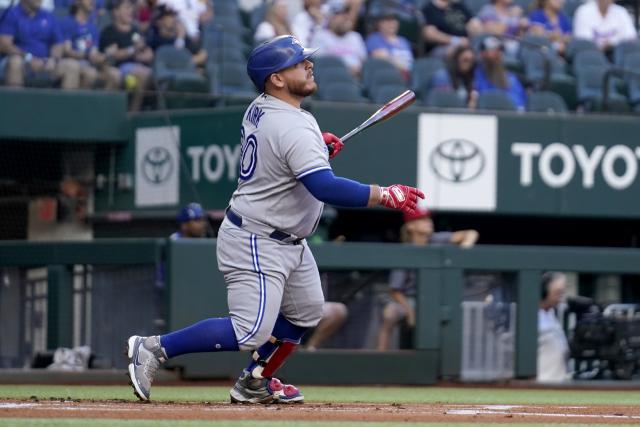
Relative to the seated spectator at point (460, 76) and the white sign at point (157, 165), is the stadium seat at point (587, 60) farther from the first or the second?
the white sign at point (157, 165)

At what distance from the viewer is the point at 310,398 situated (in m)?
7.81

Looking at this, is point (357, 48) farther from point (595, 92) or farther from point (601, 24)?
point (601, 24)

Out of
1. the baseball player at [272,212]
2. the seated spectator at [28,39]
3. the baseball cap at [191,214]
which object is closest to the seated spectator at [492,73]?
the baseball cap at [191,214]

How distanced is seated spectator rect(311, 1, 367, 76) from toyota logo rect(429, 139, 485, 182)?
3.56 ft

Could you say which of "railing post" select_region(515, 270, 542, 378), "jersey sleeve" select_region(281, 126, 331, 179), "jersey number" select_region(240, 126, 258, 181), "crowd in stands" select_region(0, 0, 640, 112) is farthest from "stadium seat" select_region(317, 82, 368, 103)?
"jersey sleeve" select_region(281, 126, 331, 179)

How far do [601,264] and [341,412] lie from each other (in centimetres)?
521

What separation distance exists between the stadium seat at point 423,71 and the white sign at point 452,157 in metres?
0.40

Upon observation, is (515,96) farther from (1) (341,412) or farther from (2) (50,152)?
(1) (341,412)

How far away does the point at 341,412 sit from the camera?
5.71 metres

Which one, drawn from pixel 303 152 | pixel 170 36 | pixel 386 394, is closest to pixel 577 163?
pixel 170 36

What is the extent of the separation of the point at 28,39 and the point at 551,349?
16.3 feet

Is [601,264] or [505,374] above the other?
[601,264]

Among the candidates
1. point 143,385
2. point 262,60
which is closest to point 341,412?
point 143,385

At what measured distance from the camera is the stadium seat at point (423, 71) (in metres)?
12.6
